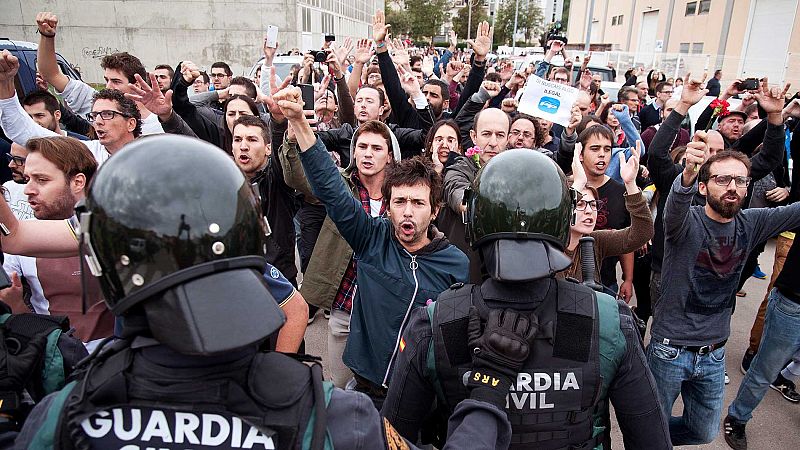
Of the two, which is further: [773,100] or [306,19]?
[306,19]

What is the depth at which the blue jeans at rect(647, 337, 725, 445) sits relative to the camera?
3035 millimetres

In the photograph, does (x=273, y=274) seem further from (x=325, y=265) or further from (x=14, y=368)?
(x=14, y=368)

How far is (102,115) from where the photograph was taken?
3.52 metres

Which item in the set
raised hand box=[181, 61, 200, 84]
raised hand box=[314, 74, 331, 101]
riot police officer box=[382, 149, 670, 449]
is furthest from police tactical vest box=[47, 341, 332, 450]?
raised hand box=[181, 61, 200, 84]

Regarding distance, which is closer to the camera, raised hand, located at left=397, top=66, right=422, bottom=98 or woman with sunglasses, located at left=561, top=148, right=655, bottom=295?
woman with sunglasses, located at left=561, top=148, right=655, bottom=295

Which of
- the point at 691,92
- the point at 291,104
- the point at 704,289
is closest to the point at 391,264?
the point at 291,104

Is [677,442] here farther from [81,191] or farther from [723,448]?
[81,191]

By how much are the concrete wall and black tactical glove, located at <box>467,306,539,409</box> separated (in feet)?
81.4

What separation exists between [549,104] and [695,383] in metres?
2.78

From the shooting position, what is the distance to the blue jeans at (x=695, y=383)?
3035 mm

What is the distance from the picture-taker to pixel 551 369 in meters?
1.60

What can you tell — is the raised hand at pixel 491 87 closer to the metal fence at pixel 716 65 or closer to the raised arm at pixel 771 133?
the raised arm at pixel 771 133

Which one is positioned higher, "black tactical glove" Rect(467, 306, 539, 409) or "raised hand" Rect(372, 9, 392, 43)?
"raised hand" Rect(372, 9, 392, 43)

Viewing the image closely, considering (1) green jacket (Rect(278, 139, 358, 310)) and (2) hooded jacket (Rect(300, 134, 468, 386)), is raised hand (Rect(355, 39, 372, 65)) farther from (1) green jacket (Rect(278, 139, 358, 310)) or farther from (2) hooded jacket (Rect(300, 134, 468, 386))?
(2) hooded jacket (Rect(300, 134, 468, 386))
